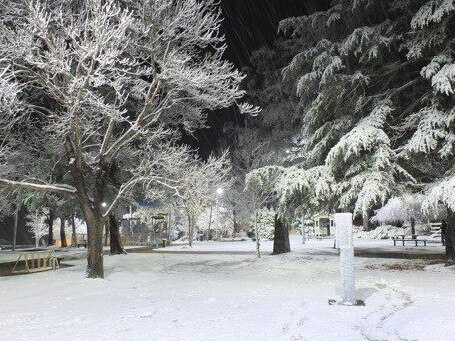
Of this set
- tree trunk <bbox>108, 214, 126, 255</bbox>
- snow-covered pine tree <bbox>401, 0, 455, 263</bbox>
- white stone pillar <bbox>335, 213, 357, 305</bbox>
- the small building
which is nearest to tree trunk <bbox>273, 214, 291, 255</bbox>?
tree trunk <bbox>108, 214, 126, 255</bbox>

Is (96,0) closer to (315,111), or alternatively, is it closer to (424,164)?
(315,111)

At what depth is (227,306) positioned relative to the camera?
817 centimetres

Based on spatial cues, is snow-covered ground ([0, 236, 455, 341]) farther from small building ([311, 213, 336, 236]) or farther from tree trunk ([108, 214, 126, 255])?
small building ([311, 213, 336, 236])

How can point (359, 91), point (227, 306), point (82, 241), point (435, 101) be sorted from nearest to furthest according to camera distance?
point (227, 306), point (435, 101), point (359, 91), point (82, 241)

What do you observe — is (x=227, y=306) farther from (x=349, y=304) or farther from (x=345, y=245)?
(x=345, y=245)

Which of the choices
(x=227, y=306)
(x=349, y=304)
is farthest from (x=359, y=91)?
(x=227, y=306)

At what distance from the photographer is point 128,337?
19.9 feet

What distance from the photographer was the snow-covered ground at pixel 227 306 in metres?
6.18

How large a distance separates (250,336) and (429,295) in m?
4.74

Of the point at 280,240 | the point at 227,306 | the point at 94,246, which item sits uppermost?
the point at 94,246

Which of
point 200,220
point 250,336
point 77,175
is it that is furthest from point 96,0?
point 200,220

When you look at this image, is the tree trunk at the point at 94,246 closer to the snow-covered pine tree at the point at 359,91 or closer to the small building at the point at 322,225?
the snow-covered pine tree at the point at 359,91

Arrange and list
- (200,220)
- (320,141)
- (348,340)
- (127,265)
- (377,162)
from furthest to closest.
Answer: (200,220) → (127,265) → (320,141) → (377,162) → (348,340)

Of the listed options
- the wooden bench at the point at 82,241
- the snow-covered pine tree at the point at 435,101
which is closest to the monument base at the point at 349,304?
the snow-covered pine tree at the point at 435,101
